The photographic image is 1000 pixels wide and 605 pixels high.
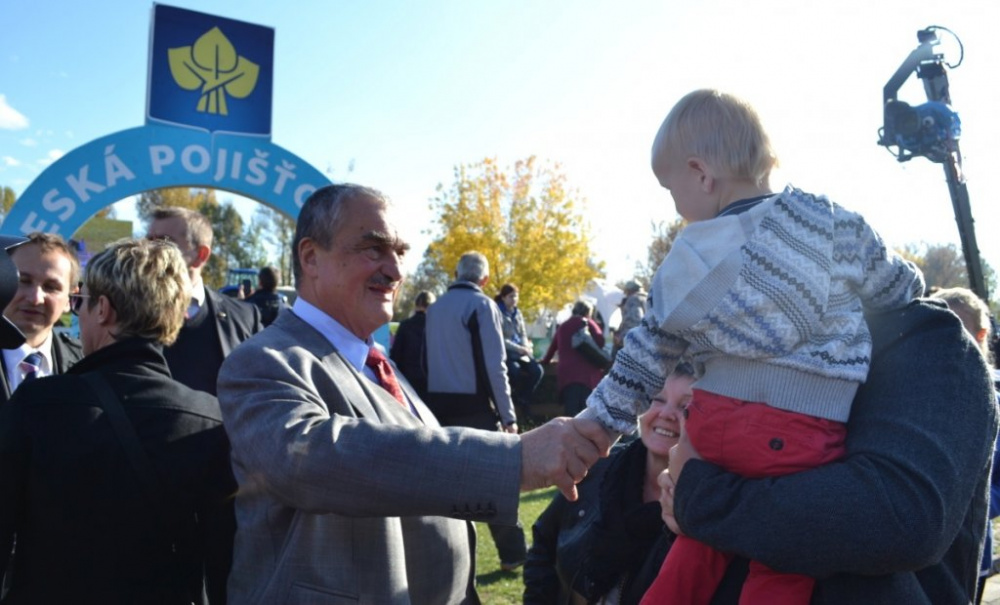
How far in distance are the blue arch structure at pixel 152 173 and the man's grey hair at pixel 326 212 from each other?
6322mm

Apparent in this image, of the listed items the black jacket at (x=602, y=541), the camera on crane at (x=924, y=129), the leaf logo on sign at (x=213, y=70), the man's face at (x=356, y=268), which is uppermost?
the leaf logo on sign at (x=213, y=70)

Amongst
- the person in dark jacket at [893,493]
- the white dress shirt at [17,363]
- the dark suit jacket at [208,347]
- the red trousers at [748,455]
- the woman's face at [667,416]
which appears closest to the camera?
the person in dark jacket at [893,493]

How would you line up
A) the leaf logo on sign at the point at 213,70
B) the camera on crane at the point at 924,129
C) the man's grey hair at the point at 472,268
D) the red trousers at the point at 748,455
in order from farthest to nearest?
the leaf logo on sign at the point at 213,70
the man's grey hair at the point at 472,268
the camera on crane at the point at 924,129
the red trousers at the point at 748,455

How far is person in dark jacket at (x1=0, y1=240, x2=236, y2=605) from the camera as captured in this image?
2.19 metres

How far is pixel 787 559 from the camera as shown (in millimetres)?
1350

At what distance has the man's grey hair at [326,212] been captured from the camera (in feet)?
7.17

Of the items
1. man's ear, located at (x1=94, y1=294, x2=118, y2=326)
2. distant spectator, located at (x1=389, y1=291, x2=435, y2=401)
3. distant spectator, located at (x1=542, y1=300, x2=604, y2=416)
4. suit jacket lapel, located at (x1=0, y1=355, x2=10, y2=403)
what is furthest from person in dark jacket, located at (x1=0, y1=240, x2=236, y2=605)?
distant spectator, located at (x1=542, y1=300, x2=604, y2=416)

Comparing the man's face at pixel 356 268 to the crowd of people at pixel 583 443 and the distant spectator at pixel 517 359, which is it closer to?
the crowd of people at pixel 583 443

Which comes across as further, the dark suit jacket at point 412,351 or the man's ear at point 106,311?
the dark suit jacket at point 412,351

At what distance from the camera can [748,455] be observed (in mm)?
1470

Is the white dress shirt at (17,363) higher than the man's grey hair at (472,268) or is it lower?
lower

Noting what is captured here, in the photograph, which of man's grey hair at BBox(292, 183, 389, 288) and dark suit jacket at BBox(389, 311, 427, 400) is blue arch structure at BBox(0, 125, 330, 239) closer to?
dark suit jacket at BBox(389, 311, 427, 400)

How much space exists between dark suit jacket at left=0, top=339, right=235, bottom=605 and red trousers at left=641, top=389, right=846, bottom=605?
1.35 metres

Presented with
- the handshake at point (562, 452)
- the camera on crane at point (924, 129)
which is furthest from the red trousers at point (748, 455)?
the camera on crane at point (924, 129)
